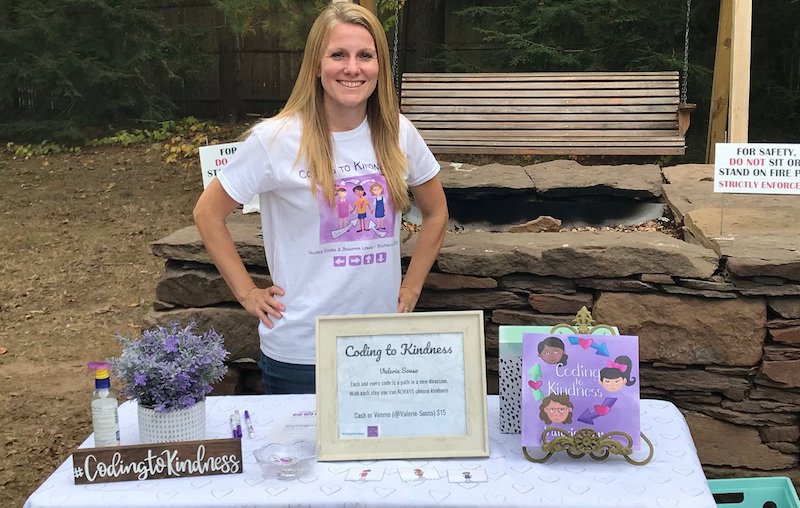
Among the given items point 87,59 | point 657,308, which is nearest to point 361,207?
point 657,308

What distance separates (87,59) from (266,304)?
7.45 m

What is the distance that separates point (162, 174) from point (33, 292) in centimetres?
269

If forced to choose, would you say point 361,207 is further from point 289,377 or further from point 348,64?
point 289,377

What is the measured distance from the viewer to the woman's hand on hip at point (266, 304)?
2.05 meters

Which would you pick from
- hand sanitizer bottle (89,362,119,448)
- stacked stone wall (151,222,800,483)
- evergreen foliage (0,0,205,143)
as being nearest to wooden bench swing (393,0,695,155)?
stacked stone wall (151,222,800,483)

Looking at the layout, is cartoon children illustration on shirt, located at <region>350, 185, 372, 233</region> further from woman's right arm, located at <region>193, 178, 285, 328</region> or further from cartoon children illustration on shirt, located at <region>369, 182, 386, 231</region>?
woman's right arm, located at <region>193, 178, 285, 328</region>

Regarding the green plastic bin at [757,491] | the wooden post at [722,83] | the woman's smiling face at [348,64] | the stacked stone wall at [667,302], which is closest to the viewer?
the woman's smiling face at [348,64]

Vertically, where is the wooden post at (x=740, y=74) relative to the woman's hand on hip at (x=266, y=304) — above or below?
above

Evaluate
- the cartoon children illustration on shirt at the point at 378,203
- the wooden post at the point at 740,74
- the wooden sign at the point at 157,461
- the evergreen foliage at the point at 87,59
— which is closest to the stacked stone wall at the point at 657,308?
the cartoon children illustration on shirt at the point at 378,203

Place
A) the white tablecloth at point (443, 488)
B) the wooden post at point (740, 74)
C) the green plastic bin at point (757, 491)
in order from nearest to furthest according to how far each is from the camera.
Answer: the white tablecloth at point (443, 488), the green plastic bin at point (757, 491), the wooden post at point (740, 74)

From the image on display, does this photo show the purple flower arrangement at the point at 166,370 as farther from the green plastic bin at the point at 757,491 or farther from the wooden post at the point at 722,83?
the wooden post at the point at 722,83

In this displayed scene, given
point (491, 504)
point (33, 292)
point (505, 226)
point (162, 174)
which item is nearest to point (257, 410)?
point (491, 504)

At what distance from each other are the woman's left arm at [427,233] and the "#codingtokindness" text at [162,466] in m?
0.77

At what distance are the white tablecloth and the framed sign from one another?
3cm
